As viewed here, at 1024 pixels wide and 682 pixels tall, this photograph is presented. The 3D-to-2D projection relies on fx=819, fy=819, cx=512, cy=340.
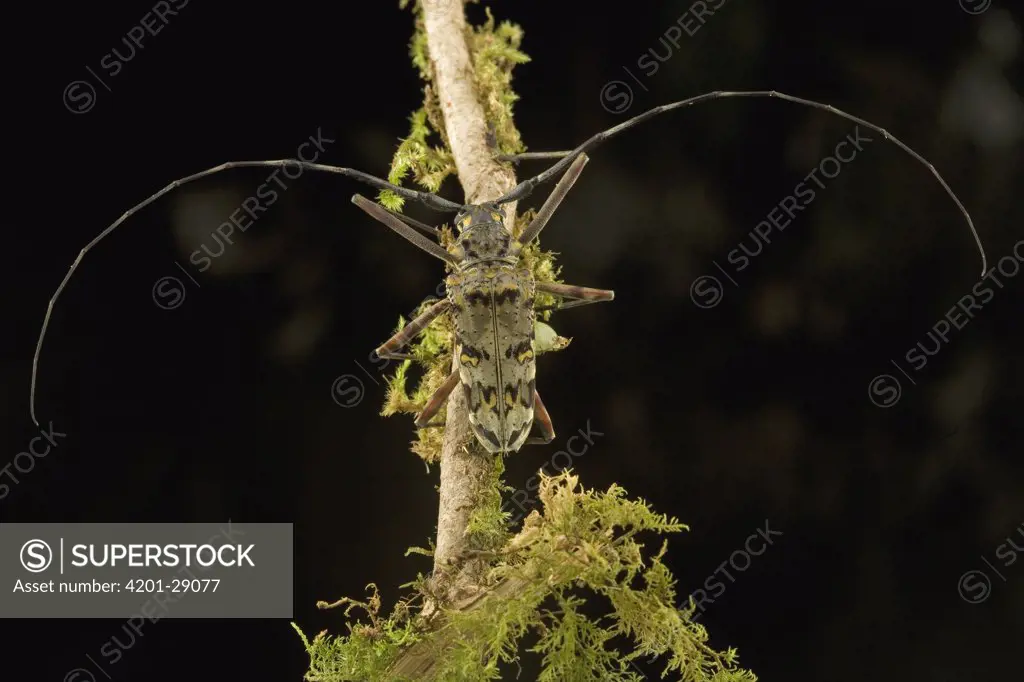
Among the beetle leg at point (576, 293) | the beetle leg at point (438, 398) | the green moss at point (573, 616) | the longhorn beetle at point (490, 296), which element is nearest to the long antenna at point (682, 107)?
the longhorn beetle at point (490, 296)

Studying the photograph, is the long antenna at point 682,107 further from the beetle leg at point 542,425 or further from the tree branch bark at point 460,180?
the beetle leg at point 542,425

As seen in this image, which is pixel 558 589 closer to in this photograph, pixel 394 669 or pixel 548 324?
pixel 394 669

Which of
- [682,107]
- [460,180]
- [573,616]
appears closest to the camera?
[573,616]

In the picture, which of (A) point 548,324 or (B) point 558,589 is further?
(A) point 548,324

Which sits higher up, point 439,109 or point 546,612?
point 439,109

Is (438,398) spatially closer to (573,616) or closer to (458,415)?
(458,415)

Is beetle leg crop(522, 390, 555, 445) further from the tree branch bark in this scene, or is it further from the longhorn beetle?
the tree branch bark

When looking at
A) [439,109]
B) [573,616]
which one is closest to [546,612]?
[573,616]

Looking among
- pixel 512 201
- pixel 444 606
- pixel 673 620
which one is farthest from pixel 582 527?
pixel 512 201
